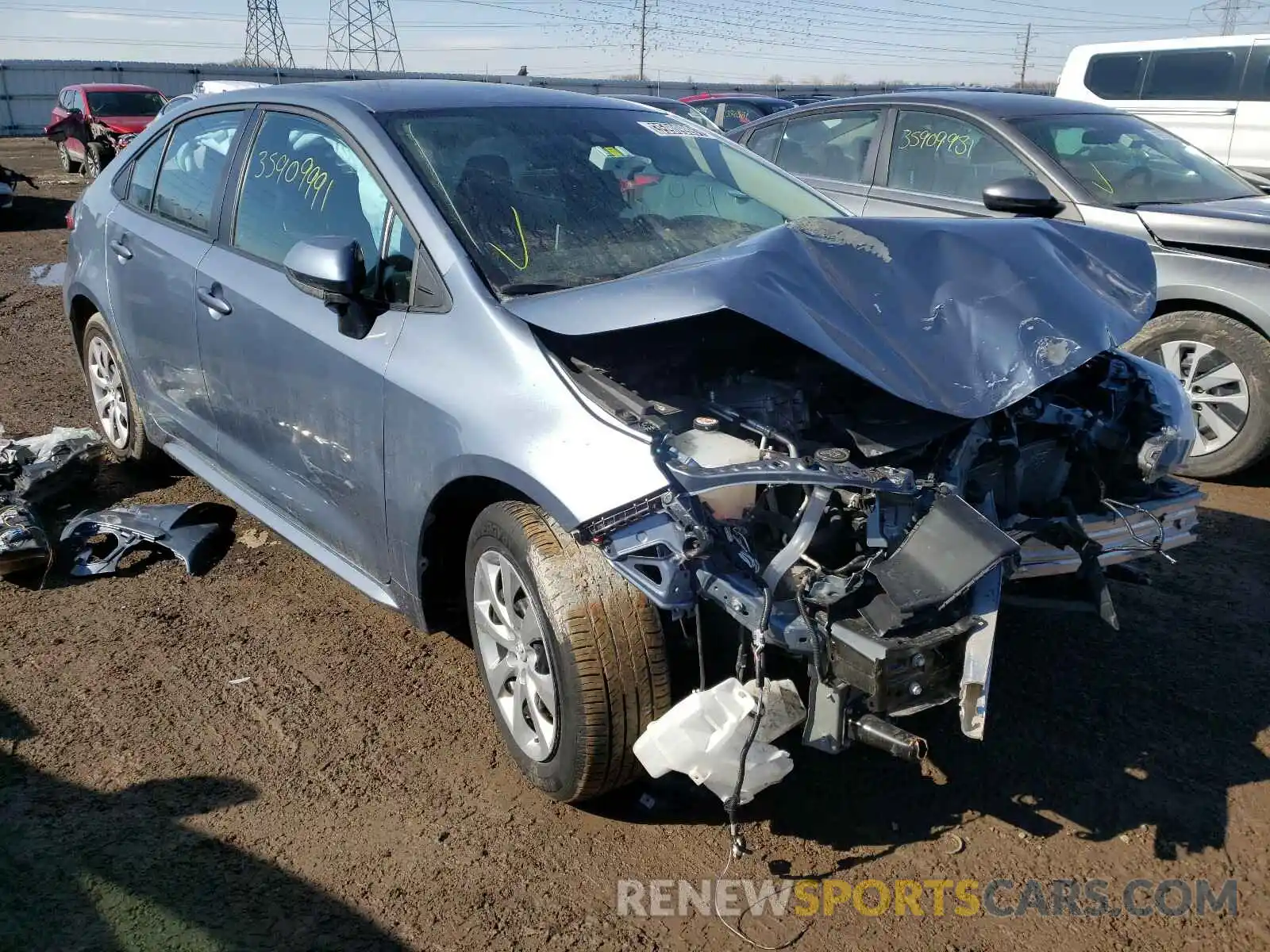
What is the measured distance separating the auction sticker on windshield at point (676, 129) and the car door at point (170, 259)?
1.60 m

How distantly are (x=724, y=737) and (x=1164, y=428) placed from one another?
184cm

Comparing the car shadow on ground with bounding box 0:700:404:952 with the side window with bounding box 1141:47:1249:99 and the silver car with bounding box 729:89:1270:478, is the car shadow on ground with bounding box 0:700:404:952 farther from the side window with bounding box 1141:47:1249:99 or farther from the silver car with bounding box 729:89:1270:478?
the side window with bounding box 1141:47:1249:99

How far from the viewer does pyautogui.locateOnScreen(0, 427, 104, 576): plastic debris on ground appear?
406cm

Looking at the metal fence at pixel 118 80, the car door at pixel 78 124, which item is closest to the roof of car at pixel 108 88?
the car door at pixel 78 124

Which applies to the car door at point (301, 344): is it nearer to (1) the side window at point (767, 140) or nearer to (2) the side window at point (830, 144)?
(2) the side window at point (830, 144)

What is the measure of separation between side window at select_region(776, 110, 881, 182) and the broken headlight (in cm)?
352

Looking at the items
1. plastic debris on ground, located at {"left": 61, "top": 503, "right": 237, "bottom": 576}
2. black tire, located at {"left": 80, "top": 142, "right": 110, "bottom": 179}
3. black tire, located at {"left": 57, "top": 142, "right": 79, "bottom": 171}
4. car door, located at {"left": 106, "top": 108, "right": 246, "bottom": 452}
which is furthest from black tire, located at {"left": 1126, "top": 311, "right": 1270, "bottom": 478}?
black tire, located at {"left": 57, "top": 142, "right": 79, "bottom": 171}

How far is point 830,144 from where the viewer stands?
691 centimetres

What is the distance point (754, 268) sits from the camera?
2555 millimetres

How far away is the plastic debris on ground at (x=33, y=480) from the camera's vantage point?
13.3ft

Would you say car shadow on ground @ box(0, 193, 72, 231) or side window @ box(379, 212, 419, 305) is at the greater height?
side window @ box(379, 212, 419, 305)

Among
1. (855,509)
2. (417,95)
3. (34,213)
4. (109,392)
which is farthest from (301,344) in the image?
(34,213)

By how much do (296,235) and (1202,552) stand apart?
155 inches

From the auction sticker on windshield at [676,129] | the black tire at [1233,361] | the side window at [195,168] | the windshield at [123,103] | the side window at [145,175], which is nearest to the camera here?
the auction sticker on windshield at [676,129]
